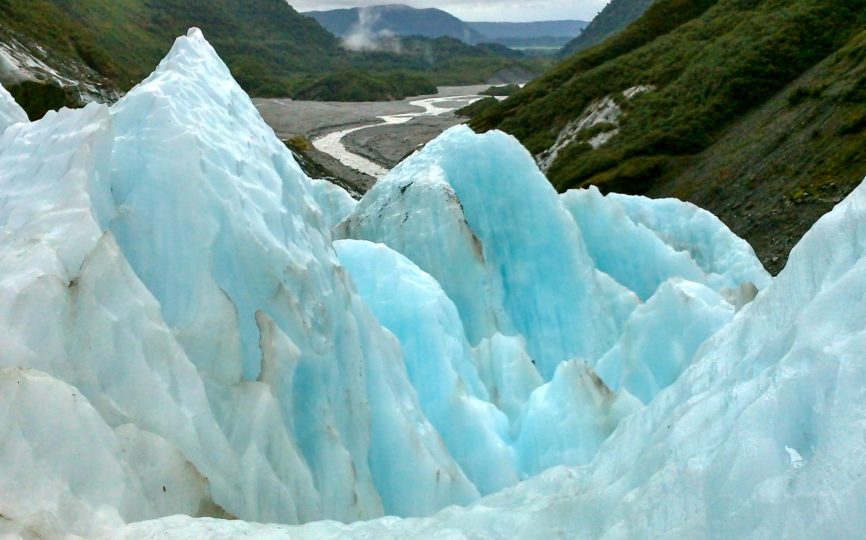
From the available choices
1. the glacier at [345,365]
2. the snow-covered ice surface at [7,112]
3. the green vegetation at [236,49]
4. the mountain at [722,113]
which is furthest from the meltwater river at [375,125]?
the glacier at [345,365]

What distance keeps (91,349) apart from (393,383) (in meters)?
3.23

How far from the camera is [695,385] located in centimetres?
483

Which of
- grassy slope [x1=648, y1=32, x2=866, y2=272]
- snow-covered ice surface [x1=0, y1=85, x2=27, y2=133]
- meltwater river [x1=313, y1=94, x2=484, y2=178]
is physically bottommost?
meltwater river [x1=313, y1=94, x2=484, y2=178]

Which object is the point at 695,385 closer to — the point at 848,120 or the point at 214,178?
the point at 214,178

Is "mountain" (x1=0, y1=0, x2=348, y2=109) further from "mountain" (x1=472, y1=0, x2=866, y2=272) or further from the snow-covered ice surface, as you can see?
"mountain" (x1=472, y1=0, x2=866, y2=272)

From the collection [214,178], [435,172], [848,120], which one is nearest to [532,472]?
[214,178]

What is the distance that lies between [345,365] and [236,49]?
160 metres

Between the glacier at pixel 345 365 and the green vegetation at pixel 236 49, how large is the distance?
41.2 metres

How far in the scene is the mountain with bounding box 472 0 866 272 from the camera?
26.8 metres

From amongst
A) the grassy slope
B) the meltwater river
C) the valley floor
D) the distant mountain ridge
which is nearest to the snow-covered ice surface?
the grassy slope

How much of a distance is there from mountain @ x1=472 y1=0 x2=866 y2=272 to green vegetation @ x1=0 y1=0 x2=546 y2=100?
28.2m

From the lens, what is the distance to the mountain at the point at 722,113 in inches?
1056

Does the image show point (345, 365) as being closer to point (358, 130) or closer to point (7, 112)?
point (7, 112)

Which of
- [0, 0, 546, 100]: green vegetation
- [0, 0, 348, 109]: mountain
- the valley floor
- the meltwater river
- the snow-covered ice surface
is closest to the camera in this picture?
the snow-covered ice surface
